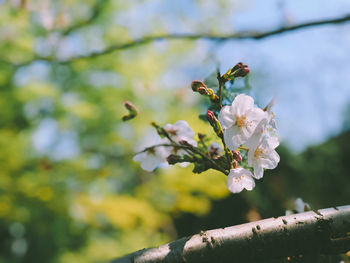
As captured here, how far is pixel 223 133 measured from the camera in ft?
1.57

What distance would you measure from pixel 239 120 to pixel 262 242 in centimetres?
20

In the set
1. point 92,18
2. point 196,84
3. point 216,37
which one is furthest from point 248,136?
point 92,18

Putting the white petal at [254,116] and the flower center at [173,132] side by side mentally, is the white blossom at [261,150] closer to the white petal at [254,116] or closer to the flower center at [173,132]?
the white petal at [254,116]

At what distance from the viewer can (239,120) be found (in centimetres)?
46

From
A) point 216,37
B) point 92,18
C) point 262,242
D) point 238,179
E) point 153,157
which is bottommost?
point 262,242

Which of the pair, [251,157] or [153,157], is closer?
[251,157]

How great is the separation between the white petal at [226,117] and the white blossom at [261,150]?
4 cm

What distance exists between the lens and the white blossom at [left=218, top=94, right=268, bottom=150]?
45cm

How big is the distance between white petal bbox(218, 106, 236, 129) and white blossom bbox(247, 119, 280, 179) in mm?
43

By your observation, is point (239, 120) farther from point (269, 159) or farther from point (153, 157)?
point (153, 157)

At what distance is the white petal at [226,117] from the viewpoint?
17.9 inches

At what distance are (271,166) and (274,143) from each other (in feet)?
0.14

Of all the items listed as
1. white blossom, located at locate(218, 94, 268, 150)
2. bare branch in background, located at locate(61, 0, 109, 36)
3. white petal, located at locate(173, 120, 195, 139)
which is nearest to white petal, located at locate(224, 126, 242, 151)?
white blossom, located at locate(218, 94, 268, 150)

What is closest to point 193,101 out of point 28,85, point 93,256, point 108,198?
point 108,198
